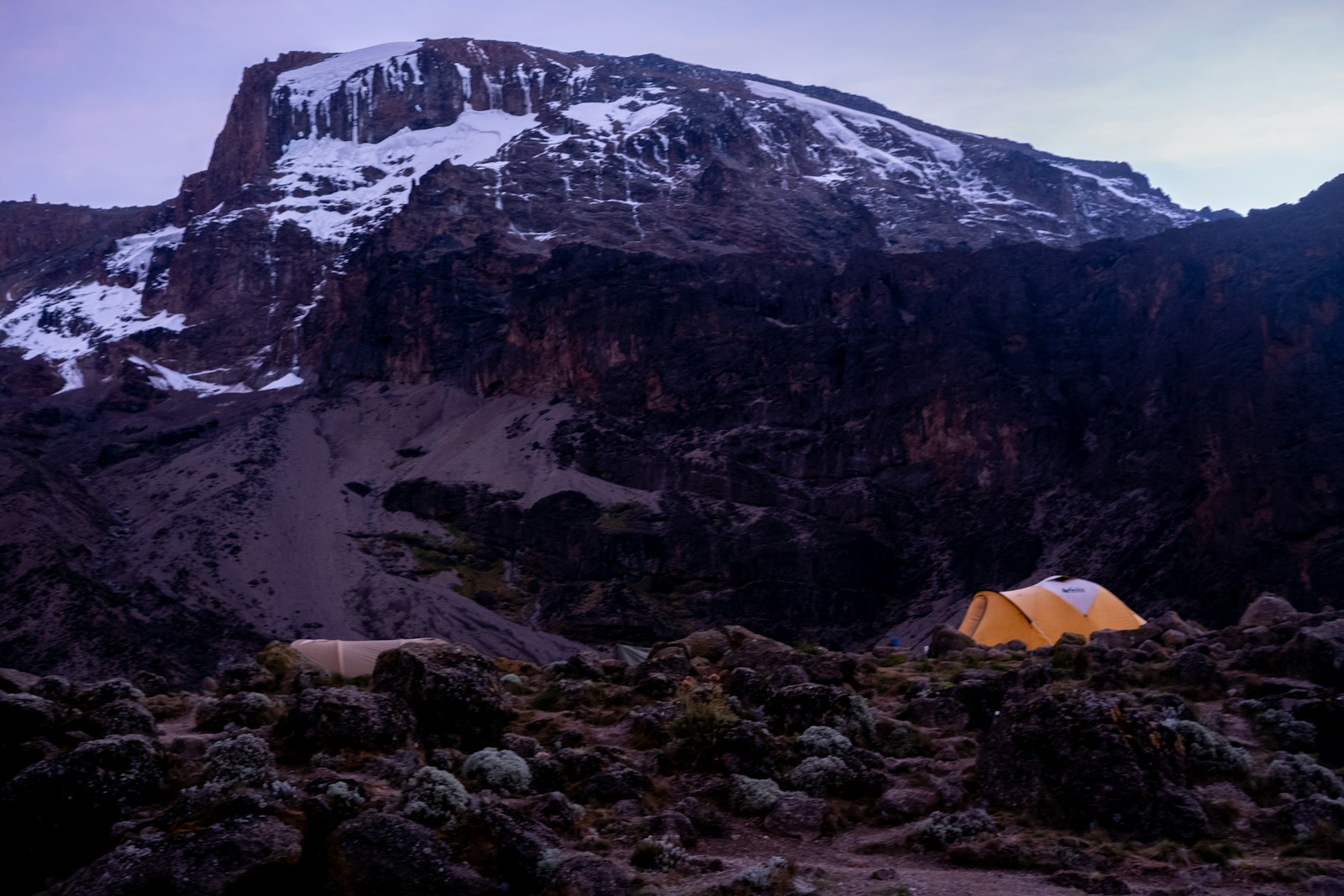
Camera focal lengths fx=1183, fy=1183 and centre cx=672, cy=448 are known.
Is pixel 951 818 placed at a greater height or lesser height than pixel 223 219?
lesser

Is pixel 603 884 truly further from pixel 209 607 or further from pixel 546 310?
pixel 546 310

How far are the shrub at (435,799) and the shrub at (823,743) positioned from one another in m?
4.33

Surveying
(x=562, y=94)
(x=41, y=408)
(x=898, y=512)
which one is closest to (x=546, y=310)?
(x=898, y=512)

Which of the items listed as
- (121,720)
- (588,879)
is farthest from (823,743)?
(121,720)

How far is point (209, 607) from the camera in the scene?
238 ft

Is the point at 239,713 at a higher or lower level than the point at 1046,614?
higher

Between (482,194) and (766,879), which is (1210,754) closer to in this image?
(766,879)

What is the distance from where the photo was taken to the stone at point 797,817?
11914mm

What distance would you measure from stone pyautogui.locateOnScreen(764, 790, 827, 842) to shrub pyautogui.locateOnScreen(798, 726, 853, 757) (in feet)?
3.95

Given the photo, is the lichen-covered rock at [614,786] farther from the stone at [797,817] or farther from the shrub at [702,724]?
the stone at [797,817]

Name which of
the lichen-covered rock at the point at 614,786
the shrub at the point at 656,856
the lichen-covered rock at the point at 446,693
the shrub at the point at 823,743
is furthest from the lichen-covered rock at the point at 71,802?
the shrub at the point at 823,743

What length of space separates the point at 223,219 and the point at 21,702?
149 metres

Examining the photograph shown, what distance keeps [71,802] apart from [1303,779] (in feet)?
38.6

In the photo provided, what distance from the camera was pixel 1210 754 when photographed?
12.7m
